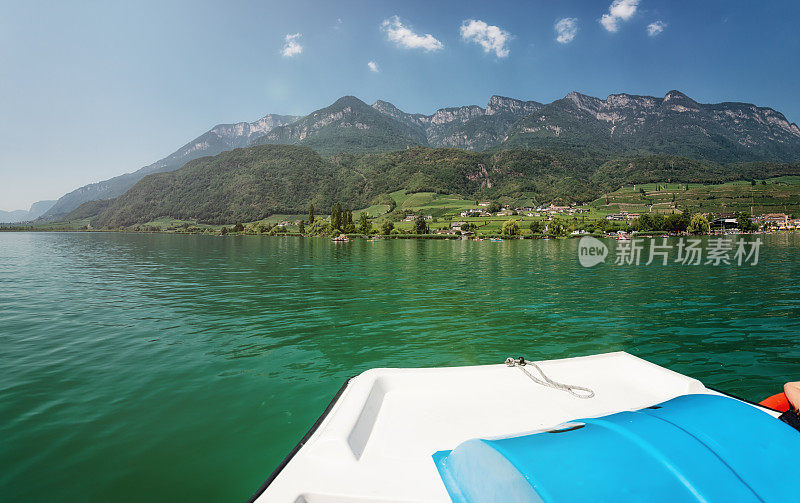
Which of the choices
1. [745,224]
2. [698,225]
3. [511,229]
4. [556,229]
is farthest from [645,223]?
[511,229]

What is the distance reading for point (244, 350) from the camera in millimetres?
9922

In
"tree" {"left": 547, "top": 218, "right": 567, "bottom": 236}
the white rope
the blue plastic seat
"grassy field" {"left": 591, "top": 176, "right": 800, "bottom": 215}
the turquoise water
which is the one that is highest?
"grassy field" {"left": 591, "top": 176, "right": 800, "bottom": 215}

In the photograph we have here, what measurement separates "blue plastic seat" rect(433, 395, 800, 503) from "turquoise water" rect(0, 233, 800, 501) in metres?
3.84

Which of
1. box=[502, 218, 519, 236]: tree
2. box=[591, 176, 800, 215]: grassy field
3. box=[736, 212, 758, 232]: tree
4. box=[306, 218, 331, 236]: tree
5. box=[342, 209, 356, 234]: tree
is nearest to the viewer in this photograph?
box=[502, 218, 519, 236]: tree

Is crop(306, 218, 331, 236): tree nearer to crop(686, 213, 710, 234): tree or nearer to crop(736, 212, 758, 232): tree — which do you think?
crop(686, 213, 710, 234): tree

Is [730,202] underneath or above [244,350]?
above

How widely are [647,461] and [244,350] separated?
989 cm

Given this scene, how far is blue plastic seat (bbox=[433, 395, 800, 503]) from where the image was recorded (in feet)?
6.55

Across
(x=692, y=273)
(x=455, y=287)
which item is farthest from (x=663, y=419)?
(x=692, y=273)

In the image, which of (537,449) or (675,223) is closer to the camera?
(537,449)

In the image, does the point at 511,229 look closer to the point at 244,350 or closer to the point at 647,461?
the point at 244,350

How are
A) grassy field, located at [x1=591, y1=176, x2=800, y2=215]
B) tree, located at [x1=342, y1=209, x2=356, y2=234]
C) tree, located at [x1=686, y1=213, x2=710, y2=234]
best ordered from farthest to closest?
grassy field, located at [x1=591, y1=176, x2=800, y2=215] → tree, located at [x1=342, y1=209, x2=356, y2=234] → tree, located at [x1=686, y1=213, x2=710, y2=234]

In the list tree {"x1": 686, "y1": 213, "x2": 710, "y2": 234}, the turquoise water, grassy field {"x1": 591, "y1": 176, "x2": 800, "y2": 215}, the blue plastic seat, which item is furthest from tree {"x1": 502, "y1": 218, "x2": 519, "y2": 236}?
the blue plastic seat

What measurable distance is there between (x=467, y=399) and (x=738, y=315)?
52.6 feet
